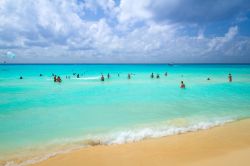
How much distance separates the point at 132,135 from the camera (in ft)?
23.2

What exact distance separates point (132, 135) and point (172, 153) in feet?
5.98

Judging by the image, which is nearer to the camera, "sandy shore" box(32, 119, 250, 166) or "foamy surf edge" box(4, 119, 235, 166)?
"sandy shore" box(32, 119, 250, 166)

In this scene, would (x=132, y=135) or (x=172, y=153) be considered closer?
(x=172, y=153)

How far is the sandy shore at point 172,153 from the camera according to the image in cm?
504

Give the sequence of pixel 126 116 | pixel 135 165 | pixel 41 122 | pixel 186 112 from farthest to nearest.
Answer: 1. pixel 186 112
2. pixel 126 116
3. pixel 41 122
4. pixel 135 165

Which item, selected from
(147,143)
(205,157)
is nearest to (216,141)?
(205,157)

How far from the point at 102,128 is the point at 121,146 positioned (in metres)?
2.05

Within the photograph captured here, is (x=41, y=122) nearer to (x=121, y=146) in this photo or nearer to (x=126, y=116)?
(x=126, y=116)

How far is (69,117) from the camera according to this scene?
9.82 m

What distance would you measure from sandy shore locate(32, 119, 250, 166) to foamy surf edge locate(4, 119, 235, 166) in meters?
0.30

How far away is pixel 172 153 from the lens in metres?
5.54

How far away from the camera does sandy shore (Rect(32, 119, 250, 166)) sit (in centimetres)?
504

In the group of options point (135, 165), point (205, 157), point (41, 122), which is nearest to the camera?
point (135, 165)

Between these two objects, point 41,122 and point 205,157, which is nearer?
point 205,157
